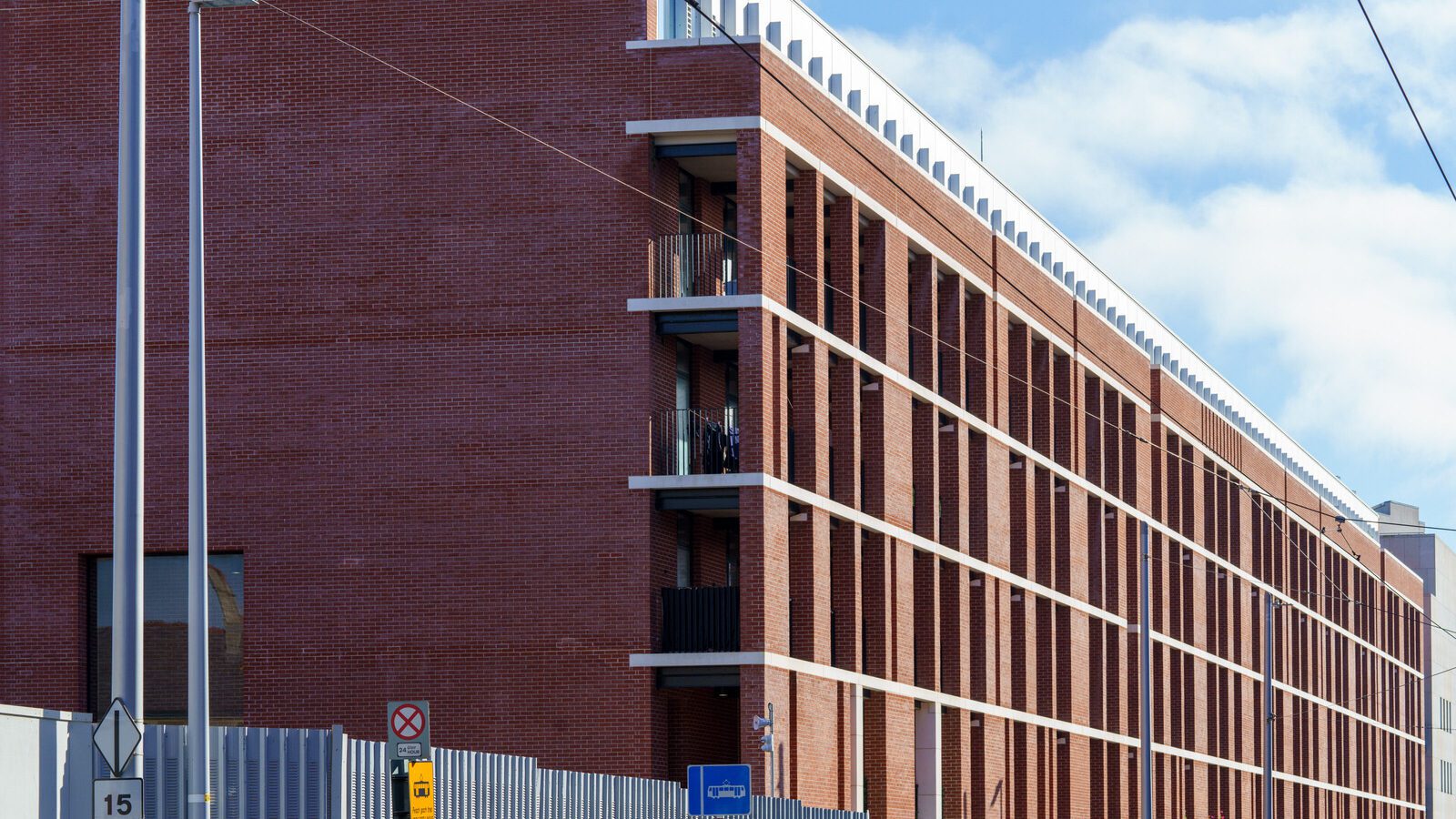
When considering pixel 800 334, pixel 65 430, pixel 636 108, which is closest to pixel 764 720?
pixel 800 334

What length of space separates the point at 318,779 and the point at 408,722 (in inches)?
155

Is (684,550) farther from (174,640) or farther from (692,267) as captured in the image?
(174,640)

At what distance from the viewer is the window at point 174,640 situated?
38.2 meters

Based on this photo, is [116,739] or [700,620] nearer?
[116,739]

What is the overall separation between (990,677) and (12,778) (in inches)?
1272

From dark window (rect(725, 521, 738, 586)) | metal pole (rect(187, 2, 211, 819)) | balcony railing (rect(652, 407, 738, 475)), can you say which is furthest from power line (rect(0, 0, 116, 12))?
metal pole (rect(187, 2, 211, 819))

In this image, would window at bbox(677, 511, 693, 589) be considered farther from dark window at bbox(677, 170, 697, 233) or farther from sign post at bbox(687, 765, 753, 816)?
sign post at bbox(687, 765, 753, 816)

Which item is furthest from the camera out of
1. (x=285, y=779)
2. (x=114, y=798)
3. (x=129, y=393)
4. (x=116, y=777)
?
(x=285, y=779)

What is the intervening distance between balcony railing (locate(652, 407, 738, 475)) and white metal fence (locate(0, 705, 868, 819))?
9432mm

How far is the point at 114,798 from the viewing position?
16.9m

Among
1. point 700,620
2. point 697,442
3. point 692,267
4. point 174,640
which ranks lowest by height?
point 174,640

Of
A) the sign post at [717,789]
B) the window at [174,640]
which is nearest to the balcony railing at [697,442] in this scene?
the window at [174,640]

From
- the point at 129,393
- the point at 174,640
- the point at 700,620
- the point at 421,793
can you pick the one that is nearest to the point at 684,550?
the point at 700,620

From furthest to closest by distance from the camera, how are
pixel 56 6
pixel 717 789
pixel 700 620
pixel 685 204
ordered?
1. pixel 685 204
2. pixel 56 6
3. pixel 700 620
4. pixel 717 789
